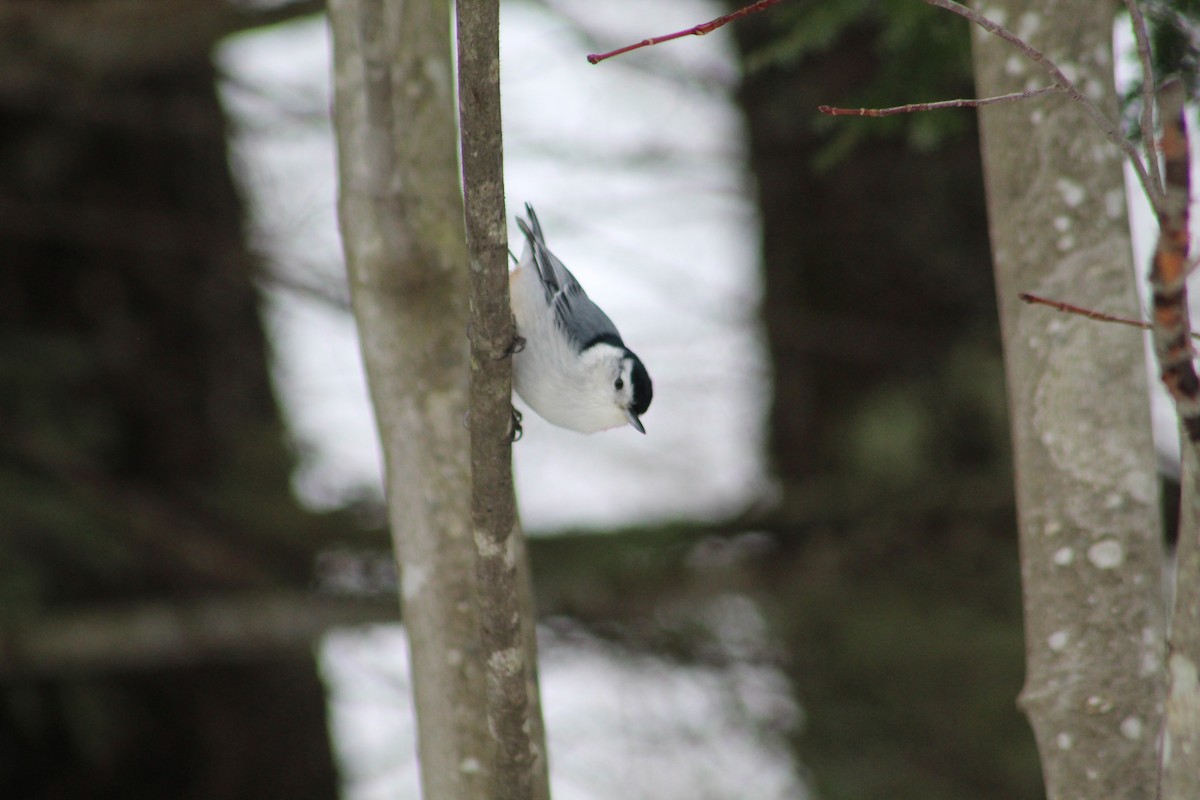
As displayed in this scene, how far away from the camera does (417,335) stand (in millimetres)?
1950

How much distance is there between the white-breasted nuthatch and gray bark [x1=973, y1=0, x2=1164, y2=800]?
2.47 feet

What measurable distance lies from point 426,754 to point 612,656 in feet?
7.60

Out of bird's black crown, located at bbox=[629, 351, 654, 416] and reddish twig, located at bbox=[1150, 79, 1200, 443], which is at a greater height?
reddish twig, located at bbox=[1150, 79, 1200, 443]

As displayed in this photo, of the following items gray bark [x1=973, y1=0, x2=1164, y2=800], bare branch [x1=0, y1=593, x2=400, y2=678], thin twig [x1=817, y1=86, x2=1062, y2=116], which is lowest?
bare branch [x1=0, y1=593, x2=400, y2=678]

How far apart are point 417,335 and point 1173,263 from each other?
123 cm

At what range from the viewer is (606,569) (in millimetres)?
4176

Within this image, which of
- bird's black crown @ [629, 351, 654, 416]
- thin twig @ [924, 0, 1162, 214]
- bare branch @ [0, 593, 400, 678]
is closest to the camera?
thin twig @ [924, 0, 1162, 214]

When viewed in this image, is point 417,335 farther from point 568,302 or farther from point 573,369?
point 568,302

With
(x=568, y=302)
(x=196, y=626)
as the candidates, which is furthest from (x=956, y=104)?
(x=196, y=626)

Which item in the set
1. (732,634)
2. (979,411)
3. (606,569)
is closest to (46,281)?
(606,569)

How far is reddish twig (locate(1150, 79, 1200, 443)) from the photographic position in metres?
1.04

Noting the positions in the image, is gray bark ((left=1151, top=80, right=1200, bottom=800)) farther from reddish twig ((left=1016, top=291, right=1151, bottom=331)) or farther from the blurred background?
the blurred background

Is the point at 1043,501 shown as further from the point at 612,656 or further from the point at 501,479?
the point at 612,656

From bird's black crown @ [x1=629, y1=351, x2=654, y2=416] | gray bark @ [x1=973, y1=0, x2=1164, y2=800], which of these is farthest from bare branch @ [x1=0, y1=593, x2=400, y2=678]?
gray bark @ [x1=973, y1=0, x2=1164, y2=800]
